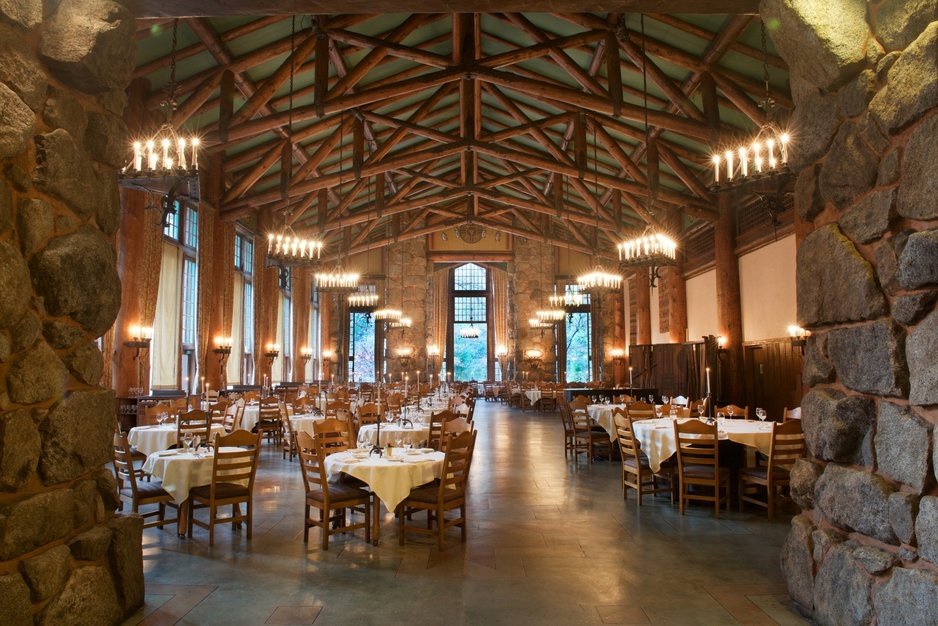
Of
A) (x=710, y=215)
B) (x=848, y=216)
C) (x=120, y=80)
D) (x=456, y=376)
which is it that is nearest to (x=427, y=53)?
(x=710, y=215)

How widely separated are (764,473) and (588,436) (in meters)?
3.09

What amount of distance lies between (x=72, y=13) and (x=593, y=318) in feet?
74.7

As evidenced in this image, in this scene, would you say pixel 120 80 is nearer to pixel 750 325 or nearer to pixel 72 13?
pixel 72 13

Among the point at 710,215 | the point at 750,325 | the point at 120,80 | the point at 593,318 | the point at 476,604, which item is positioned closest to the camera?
the point at 120,80

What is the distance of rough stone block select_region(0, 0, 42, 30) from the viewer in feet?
8.23

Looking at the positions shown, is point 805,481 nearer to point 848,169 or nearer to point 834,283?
point 834,283

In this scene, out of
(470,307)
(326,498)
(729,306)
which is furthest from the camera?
(470,307)

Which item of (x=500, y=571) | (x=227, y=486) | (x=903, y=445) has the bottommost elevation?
(x=500, y=571)

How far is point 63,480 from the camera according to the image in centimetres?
280

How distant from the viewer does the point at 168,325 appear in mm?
11992

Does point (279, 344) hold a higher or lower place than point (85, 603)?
higher

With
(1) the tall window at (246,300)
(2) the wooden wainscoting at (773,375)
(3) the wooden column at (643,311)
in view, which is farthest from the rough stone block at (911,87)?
(3) the wooden column at (643,311)

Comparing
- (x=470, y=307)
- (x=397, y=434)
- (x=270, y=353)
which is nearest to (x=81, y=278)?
(x=397, y=434)

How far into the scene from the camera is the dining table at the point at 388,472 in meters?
4.75
